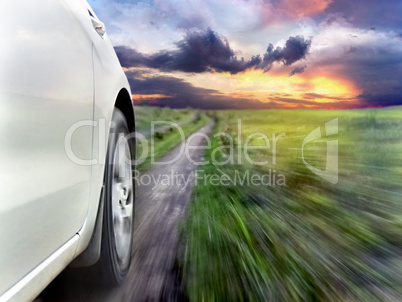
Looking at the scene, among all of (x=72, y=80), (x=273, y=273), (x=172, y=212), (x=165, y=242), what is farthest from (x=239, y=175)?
(x=72, y=80)

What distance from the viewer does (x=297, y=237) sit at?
3705 mm

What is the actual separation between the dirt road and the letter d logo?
2.31m

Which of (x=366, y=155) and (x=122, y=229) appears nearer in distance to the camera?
(x=122, y=229)

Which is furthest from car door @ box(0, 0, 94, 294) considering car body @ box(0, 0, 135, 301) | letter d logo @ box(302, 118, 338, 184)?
letter d logo @ box(302, 118, 338, 184)

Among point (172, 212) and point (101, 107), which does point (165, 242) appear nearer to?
point (172, 212)

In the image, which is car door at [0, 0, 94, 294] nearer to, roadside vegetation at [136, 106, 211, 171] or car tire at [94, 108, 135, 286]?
car tire at [94, 108, 135, 286]

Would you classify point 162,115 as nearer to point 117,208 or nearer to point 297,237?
point 297,237

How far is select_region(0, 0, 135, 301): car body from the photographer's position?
50.3 inches

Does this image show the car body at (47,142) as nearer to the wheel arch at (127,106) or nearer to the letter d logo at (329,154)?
the wheel arch at (127,106)

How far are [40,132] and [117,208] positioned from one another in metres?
1.25

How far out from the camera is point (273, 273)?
9.37 feet

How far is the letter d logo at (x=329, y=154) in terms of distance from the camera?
23.6 ft

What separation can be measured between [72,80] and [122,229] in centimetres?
122

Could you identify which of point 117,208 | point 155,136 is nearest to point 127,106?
point 117,208
